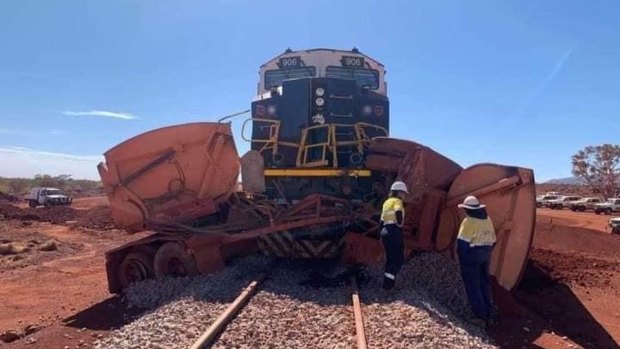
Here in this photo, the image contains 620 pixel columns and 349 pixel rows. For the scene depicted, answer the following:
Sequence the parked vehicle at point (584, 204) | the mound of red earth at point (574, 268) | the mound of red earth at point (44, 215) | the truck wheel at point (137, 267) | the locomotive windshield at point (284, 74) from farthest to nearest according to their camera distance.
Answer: the parked vehicle at point (584, 204)
the mound of red earth at point (44, 215)
the locomotive windshield at point (284, 74)
the mound of red earth at point (574, 268)
the truck wheel at point (137, 267)

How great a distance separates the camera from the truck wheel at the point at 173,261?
26.9ft

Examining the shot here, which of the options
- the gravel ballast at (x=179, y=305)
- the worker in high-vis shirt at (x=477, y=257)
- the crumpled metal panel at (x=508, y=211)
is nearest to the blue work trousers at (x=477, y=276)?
the worker in high-vis shirt at (x=477, y=257)

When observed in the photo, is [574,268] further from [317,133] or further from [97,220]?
[97,220]

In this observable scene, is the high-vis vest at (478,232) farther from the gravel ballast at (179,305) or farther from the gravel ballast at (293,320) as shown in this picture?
the gravel ballast at (179,305)

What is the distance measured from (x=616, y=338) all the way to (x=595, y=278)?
166 inches

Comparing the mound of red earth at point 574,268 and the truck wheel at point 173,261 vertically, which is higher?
the truck wheel at point 173,261

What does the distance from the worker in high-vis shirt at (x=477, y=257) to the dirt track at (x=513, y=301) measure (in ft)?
1.20

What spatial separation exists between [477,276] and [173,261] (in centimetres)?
473

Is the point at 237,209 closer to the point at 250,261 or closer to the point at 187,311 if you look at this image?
the point at 250,261

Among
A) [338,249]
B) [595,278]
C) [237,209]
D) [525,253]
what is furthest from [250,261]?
[595,278]

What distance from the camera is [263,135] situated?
1014 centimetres

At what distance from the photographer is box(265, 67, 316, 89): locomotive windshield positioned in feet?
36.0

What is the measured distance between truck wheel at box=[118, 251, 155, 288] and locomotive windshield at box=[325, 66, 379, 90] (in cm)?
530

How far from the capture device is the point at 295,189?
9.38 meters
